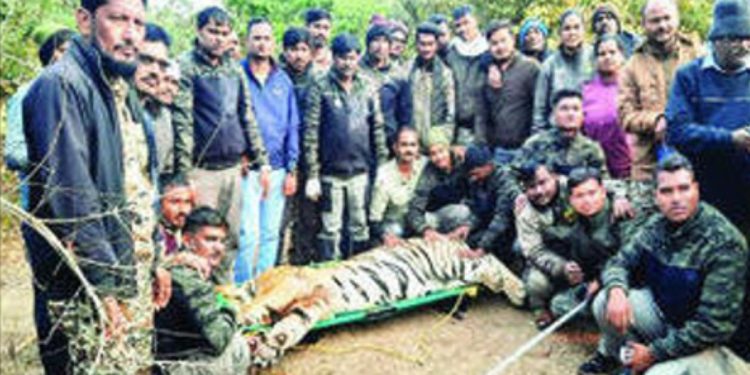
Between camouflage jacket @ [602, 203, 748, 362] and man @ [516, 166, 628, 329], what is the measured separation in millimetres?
822

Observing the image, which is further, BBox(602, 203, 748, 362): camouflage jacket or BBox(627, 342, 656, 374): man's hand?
BBox(627, 342, 656, 374): man's hand

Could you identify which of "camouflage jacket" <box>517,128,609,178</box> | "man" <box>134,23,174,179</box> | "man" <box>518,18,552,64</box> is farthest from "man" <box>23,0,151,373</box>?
"man" <box>518,18,552,64</box>

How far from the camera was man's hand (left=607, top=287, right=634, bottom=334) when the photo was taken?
4770 mm

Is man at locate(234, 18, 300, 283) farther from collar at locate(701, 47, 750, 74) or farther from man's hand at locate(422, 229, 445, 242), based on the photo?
collar at locate(701, 47, 750, 74)

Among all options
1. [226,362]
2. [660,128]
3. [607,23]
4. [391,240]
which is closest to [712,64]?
[660,128]

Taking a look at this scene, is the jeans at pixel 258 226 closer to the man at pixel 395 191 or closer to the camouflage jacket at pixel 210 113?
the camouflage jacket at pixel 210 113

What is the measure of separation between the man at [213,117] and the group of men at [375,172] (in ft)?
0.05

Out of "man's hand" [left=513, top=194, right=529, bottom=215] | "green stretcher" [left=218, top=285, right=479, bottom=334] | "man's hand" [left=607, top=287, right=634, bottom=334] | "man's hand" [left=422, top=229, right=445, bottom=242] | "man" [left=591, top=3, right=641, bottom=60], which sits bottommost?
"green stretcher" [left=218, top=285, right=479, bottom=334]

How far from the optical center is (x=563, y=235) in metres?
6.02

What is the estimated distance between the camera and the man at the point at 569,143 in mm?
6207

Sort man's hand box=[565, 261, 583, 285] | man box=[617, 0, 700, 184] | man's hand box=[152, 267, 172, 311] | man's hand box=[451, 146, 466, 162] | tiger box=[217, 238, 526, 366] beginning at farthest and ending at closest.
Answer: man's hand box=[451, 146, 466, 162] → man's hand box=[565, 261, 583, 285] → man box=[617, 0, 700, 184] → tiger box=[217, 238, 526, 366] → man's hand box=[152, 267, 172, 311]

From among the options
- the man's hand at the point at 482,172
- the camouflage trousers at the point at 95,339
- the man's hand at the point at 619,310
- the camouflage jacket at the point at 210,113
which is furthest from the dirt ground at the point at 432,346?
the camouflage trousers at the point at 95,339

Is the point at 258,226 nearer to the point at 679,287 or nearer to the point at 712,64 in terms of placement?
the point at 679,287

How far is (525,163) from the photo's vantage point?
20.5ft
